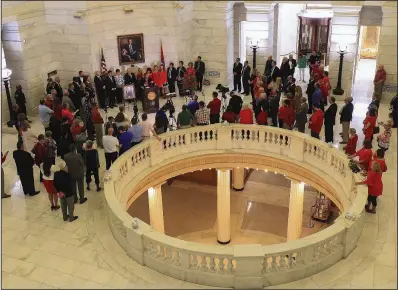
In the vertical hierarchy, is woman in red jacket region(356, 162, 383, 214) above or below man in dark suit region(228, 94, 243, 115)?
below

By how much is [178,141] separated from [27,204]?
4.05m

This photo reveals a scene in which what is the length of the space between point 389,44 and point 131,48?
8296mm

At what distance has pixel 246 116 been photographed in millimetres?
13703

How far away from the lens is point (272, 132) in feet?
44.5

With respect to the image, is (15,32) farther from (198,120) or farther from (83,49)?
(198,120)

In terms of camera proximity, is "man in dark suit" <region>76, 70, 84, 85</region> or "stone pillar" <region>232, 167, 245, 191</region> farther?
"stone pillar" <region>232, 167, 245, 191</region>

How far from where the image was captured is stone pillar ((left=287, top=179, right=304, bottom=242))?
1402 cm

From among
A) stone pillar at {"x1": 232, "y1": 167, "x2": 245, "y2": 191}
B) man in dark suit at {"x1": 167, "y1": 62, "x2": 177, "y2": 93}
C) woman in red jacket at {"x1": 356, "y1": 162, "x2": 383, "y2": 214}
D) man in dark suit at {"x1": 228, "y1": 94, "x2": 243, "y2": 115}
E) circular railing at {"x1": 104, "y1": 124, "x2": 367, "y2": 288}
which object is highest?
man in dark suit at {"x1": 167, "y1": 62, "x2": 177, "y2": 93}

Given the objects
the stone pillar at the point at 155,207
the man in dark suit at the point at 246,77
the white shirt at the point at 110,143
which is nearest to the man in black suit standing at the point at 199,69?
the man in dark suit at the point at 246,77

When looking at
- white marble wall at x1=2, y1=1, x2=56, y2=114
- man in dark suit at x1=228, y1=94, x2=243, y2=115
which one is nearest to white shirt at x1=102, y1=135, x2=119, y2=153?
man in dark suit at x1=228, y1=94, x2=243, y2=115

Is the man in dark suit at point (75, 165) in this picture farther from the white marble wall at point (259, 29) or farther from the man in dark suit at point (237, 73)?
the white marble wall at point (259, 29)

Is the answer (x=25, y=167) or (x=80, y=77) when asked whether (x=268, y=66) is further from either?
(x=25, y=167)

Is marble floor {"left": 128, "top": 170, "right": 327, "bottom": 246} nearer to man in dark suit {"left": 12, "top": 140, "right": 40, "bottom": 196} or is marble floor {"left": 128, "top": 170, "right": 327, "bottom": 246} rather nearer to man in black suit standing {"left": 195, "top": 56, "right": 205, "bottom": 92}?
man in black suit standing {"left": 195, "top": 56, "right": 205, "bottom": 92}

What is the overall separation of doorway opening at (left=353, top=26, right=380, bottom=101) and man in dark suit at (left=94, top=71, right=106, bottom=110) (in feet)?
27.1
